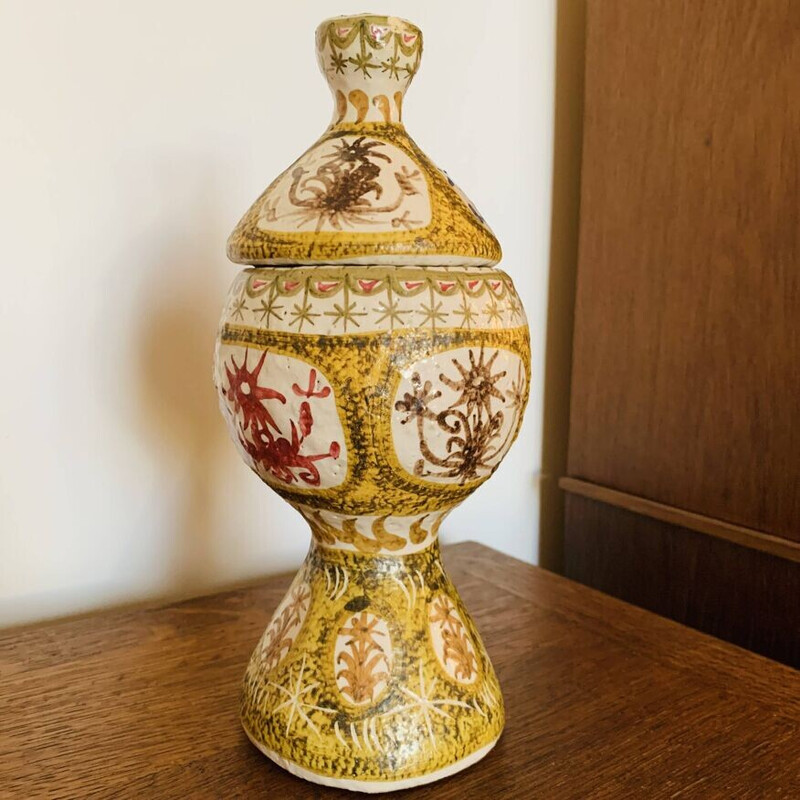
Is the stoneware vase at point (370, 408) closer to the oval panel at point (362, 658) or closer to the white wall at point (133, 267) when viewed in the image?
the oval panel at point (362, 658)

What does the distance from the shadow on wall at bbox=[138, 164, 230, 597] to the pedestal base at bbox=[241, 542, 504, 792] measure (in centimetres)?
26

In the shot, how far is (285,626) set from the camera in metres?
0.50

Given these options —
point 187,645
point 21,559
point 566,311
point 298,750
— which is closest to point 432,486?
point 298,750

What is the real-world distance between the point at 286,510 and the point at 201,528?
0.26 feet

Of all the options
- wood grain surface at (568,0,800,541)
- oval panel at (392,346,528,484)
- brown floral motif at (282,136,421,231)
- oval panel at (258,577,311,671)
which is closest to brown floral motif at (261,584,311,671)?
oval panel at (258,577,311,671)

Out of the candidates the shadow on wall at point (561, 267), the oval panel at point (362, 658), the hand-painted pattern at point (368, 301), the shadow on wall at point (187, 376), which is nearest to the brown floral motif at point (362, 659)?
the oval panel at point (362, 658)

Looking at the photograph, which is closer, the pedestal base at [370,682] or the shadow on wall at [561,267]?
the pedestal base at [370,682]

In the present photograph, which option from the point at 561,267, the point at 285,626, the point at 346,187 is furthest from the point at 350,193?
Answer: the point at 561,267

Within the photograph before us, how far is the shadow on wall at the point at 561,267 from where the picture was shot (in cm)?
91

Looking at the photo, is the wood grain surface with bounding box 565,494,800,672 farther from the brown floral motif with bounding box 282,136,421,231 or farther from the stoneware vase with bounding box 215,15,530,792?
the brown floral motif with bounding box 282,136,421,231

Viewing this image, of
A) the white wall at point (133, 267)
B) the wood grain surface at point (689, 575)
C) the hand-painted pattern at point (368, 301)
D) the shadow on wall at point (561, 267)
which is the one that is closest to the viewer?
the hand-painted pattern at point (368, 301)

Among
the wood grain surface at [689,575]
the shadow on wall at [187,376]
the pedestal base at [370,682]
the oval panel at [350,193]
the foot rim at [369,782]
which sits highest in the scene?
the oval panel at [350,193]

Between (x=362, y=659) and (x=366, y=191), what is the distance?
25 cm

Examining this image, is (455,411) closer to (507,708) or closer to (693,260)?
(507,708)
